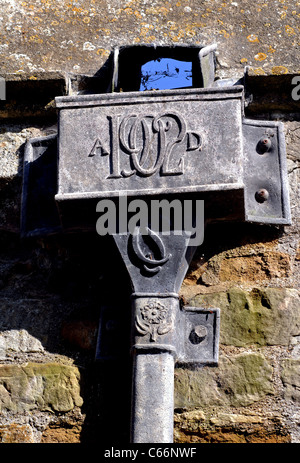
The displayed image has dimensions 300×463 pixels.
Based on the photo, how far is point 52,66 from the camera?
101 inches

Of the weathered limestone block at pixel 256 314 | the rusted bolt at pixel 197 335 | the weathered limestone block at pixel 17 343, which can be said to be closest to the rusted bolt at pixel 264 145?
the weathered limestone block at pixel 256 314

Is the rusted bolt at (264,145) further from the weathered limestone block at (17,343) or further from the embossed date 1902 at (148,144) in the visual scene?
the weathered limestone block at (17,343)

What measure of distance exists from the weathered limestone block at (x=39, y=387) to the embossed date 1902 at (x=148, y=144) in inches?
24.5

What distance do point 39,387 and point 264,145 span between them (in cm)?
104

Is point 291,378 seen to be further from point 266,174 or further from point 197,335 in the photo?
point 266,174

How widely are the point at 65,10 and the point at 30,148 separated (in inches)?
24.3

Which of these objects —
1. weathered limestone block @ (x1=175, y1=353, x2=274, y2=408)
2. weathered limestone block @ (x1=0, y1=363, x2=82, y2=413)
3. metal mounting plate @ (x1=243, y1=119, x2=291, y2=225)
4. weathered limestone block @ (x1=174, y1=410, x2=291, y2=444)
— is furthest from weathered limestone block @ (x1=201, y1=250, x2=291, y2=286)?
weathered limestone block @ (x1=0, y1=363, x2=82, y2=413)

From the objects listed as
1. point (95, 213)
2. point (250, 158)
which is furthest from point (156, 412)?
point (250, 158)

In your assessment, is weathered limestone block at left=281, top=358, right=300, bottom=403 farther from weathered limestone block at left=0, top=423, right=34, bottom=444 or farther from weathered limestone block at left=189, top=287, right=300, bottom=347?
weathered limestone block at left=0, top=423, right=34, bottom=444

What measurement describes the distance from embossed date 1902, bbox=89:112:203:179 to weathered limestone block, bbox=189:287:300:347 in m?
0.42

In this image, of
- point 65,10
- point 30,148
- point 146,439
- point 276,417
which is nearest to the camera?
point 146,439

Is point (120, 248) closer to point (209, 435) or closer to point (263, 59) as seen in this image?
point (209, 435)

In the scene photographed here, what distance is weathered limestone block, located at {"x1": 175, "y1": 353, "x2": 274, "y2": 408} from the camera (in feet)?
6.81

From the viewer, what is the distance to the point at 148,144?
213 cm
